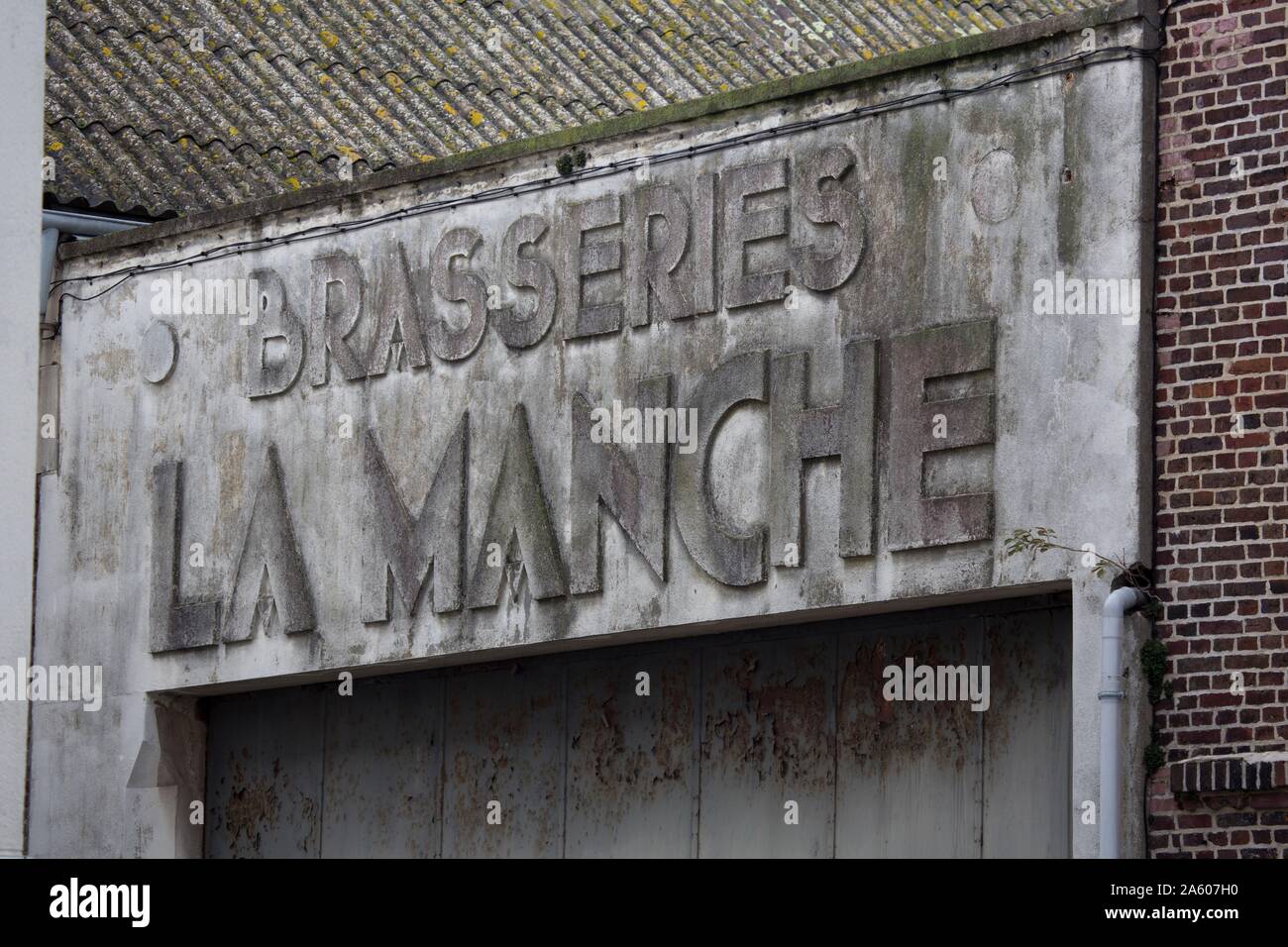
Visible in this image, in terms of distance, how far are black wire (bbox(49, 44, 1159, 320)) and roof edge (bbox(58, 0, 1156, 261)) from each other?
0.51 feet

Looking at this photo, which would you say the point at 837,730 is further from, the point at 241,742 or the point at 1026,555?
the point at 241,742

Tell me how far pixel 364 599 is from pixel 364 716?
1.14 m

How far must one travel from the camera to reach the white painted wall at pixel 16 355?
11.5m

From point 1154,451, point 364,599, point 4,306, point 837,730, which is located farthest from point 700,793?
point 4,306

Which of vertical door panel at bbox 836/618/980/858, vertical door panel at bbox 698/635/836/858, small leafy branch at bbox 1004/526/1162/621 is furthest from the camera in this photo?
vertical door panel at bbox 698/635/836/858

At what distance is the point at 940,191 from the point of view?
1345cm

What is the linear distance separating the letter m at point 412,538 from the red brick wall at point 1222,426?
4.64 metres

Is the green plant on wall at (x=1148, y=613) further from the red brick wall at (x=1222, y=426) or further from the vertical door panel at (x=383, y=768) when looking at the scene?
the vertical door panel at (x=383, y=768)

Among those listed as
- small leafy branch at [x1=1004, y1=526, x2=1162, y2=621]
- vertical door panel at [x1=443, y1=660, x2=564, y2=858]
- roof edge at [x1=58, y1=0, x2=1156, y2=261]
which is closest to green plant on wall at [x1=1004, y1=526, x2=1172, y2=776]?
small leafy branch at [x1=1004, y1=526, x2=1162, y2=621]

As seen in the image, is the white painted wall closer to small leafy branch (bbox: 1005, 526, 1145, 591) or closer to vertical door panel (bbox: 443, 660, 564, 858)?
vertical door panel (bbox: 443, 660, 564, 858)

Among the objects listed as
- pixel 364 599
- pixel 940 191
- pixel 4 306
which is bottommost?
pixel 364 599

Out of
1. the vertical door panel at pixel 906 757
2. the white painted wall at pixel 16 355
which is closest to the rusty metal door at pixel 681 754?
the vertical door panel at pixel 906 757

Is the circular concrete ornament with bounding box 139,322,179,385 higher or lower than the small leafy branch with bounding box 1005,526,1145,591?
higher

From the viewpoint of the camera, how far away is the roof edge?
13.0m
